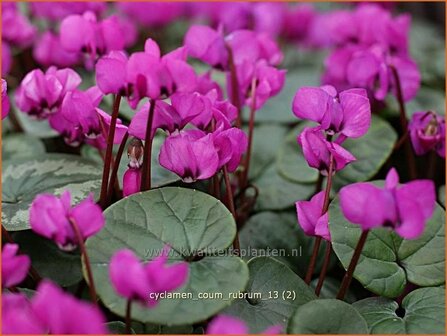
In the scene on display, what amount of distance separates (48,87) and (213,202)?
15.3 inches

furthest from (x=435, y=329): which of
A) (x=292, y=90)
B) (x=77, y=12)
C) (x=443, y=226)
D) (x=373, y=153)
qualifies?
(x=77, y=12)

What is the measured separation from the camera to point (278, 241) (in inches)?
49.6

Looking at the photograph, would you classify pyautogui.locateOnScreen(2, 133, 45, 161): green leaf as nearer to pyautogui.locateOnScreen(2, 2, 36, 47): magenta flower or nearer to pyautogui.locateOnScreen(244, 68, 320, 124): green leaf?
pyautogui.locateOnScreen(2, 2, 36, 47): magenta flower

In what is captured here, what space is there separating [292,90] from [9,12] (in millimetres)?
761

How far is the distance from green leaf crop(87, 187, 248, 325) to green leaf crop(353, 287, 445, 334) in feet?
0.69

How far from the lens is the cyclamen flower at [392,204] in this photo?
0.81 meters

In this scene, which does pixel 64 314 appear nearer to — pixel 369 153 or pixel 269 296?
pixel 269 296

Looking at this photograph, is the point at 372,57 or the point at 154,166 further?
the point at 372,57

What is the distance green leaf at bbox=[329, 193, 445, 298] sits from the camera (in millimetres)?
1007

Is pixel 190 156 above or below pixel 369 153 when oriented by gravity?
above

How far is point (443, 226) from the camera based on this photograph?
110cm

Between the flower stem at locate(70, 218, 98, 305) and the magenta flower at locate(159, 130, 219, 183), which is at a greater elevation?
the magenta flower at locate(159, 130, 219, 183)

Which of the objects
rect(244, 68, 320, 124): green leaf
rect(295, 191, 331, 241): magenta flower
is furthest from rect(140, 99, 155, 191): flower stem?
rect(244, 68, 320, 124): green leaf

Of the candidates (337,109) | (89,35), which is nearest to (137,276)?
(337,109)
